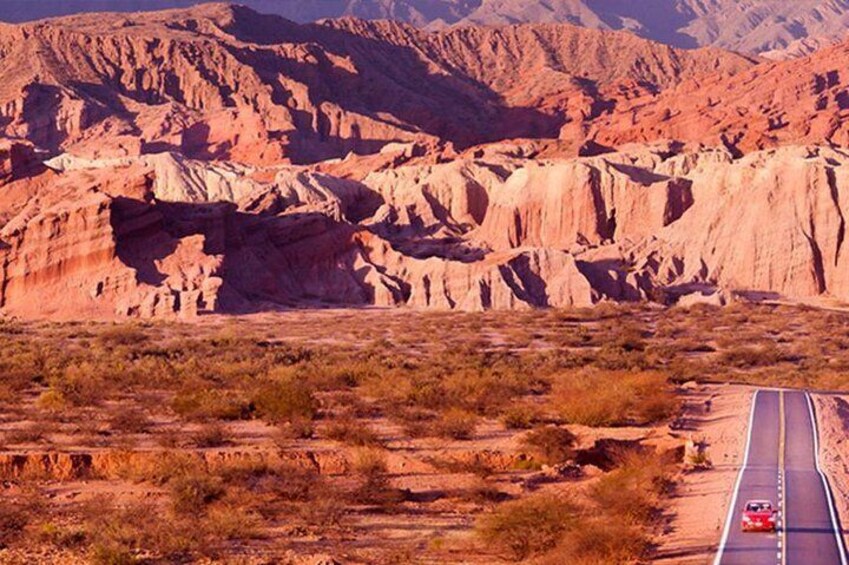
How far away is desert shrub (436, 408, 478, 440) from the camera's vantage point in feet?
114

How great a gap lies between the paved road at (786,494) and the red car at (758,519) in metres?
0.15

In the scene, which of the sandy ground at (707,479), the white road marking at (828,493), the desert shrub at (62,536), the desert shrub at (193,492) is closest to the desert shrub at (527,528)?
the sandy ground at (707,479)

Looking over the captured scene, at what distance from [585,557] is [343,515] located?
5822 millimetres

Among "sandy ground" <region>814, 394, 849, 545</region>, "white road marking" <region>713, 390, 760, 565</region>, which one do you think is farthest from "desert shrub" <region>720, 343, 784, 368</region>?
"white road marking" <region>713, 390, 760, 565</region>

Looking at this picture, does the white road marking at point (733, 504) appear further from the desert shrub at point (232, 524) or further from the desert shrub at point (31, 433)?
the desert shrub at point (31, 433)

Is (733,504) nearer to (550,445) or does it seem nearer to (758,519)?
(758,519)

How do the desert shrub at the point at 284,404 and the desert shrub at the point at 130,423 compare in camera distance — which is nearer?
the desert shrub at the point at 130,423

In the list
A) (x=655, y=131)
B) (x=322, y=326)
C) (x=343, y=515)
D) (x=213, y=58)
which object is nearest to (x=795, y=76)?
(x=655, y=131)

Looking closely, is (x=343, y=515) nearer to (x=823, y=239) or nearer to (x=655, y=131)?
(x=823, y=239)

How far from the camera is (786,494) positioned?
27.0m

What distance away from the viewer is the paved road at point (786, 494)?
73.2ft

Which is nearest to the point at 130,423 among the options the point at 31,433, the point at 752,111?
the point at 31,433

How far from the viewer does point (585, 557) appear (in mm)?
21844

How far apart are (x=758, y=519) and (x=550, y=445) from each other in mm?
9143
